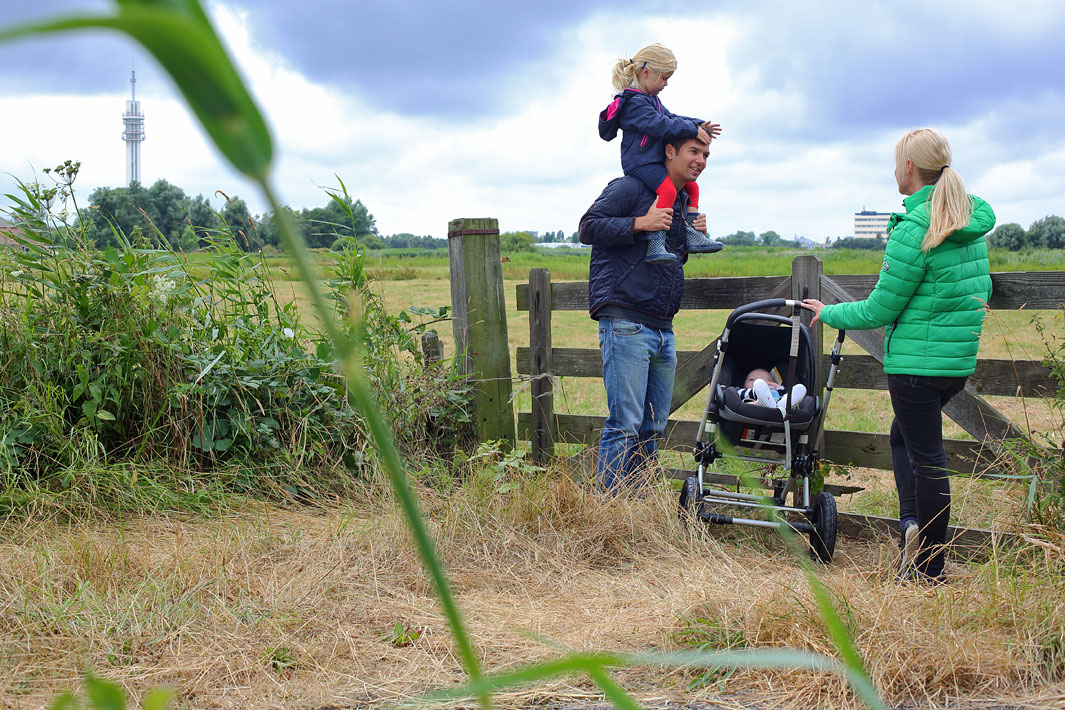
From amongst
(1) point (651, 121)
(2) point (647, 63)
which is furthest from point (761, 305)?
(2) point (647, 63)

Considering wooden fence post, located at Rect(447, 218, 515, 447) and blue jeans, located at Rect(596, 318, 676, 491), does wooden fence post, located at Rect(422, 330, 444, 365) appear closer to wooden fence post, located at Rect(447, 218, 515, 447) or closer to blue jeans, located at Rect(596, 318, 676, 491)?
wooden fence post, located at Rect(447, 218, 515, 447)

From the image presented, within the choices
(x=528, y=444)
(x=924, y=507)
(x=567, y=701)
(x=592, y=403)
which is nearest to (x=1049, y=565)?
(x=924, y=507)

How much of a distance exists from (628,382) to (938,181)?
1.65m

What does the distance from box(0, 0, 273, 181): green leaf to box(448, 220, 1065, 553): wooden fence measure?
165 inches

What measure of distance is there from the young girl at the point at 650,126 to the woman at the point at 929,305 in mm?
1016

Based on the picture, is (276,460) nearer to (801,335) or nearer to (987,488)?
(801,335)

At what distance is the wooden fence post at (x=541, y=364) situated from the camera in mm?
4871

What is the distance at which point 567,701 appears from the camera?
7.59 feet

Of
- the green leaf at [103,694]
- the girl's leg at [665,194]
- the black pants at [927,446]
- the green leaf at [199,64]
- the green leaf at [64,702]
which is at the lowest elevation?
the black pants at [927,446]

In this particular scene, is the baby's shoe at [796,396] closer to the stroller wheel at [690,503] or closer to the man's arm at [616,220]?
the stroller wheel at [690,503]

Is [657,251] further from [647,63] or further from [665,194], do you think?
[647,63]

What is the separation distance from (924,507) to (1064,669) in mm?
1210

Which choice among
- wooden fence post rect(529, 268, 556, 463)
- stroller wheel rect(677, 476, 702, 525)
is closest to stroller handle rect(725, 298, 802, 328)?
stroller wheel rect(677, 476, 702, 525)

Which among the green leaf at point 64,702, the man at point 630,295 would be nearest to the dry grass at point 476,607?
the man at point 630,295
